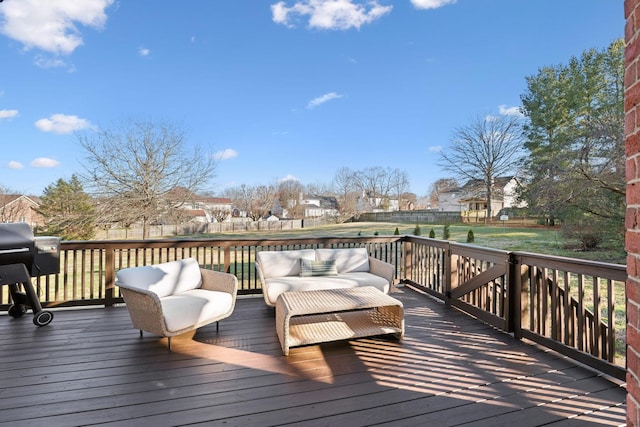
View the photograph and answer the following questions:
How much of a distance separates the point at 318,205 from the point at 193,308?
24.8 m

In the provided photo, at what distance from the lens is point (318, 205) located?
91.4 ft

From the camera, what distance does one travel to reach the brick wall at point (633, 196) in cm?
93

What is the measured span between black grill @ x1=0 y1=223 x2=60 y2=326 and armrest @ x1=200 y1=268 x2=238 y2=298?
Result: 1754 millimetres

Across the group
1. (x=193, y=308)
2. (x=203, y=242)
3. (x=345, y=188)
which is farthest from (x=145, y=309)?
(x=345, y=188)

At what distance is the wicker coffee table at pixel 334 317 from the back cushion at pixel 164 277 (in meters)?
1.26

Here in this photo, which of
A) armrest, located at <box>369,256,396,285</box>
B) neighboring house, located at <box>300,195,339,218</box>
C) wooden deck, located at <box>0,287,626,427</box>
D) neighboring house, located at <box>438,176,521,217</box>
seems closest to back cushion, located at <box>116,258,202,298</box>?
wooden deck, located at <box>0,287,626,427</box>

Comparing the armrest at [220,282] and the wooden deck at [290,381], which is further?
the armrest at [220,282]

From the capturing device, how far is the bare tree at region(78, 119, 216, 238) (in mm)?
10312

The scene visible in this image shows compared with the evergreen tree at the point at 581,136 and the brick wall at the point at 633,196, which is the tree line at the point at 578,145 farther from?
the brick wall at the point at 633,196

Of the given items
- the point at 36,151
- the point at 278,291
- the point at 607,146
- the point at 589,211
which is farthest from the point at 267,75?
the point at 589,211

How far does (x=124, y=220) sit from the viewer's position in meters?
10.4

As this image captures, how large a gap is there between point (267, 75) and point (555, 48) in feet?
37.5

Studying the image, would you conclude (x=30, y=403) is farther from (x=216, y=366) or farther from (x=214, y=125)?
(x=214, y=125)

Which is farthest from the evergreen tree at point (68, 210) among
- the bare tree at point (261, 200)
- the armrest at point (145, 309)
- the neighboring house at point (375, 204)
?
the neighboring house at point (375, 204)
